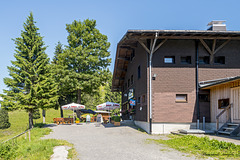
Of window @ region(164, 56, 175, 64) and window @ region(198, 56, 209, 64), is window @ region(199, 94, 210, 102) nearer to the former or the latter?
window @ region(198, 56, 209, 64)

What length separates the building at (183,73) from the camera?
16250 millimetres

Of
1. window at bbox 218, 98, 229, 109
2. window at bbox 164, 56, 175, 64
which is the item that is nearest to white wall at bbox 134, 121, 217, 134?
window at bbox 218, 98, 229, 109

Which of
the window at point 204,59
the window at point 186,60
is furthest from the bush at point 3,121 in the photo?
the window at point 204,59

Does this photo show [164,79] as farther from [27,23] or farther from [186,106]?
[27,23]

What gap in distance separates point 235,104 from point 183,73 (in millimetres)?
4050

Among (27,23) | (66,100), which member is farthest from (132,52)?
(66,100)

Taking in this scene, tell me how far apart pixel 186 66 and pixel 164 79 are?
1.80m

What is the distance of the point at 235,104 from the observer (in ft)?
45.6

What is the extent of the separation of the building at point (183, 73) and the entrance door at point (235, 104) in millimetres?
1757

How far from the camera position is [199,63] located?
17.0 metres

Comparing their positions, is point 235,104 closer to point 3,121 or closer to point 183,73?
point 183,73

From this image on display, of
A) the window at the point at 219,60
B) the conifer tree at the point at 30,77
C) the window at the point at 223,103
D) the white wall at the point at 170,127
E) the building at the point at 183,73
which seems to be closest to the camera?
the window at the point at 223,103

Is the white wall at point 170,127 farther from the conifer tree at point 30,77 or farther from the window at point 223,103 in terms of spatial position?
the conifer tree at point 30,77

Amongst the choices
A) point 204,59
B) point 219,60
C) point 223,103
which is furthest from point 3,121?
point 223,103
